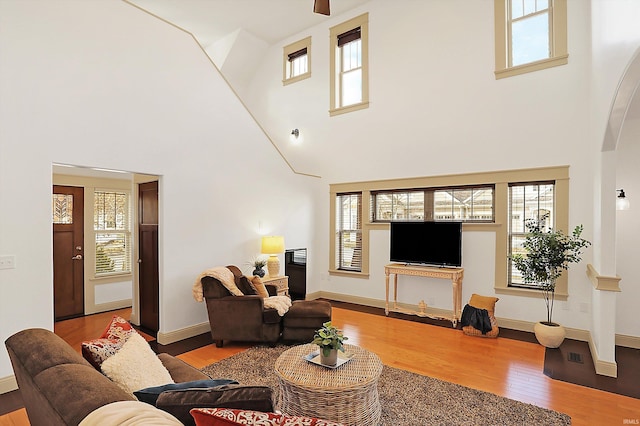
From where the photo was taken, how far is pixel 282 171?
617 centimetres

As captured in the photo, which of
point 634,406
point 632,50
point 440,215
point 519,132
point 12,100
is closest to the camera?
point 632,50

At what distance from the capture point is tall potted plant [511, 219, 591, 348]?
163 inches

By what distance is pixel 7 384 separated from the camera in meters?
3.19

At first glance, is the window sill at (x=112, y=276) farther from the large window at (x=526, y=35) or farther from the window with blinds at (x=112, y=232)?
the large window at (x=526, y=35)

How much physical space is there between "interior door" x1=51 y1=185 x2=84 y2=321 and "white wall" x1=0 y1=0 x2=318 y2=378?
2.19m

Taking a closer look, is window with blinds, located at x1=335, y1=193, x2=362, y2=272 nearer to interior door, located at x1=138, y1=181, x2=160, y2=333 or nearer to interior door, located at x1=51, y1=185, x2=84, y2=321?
interior door, located at x1=138, y1=181, x2=160, y2=333

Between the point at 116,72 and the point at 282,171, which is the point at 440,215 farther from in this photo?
the point at 116,72

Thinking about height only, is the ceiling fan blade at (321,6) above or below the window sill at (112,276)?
above

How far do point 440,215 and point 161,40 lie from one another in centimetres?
478

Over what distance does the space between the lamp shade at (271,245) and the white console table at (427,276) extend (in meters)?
1.77

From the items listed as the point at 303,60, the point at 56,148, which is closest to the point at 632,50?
the point at 56,148

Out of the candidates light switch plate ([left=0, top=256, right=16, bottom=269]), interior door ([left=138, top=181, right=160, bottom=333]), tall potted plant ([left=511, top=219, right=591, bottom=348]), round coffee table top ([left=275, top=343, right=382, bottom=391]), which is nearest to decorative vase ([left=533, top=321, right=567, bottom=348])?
tall potted plant ([left=511, top=219, right=591, bottom=348])

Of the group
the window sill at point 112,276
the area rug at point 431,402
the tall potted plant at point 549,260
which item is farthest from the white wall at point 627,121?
the window sill at point 112,276

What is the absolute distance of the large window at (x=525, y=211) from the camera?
192 inches
